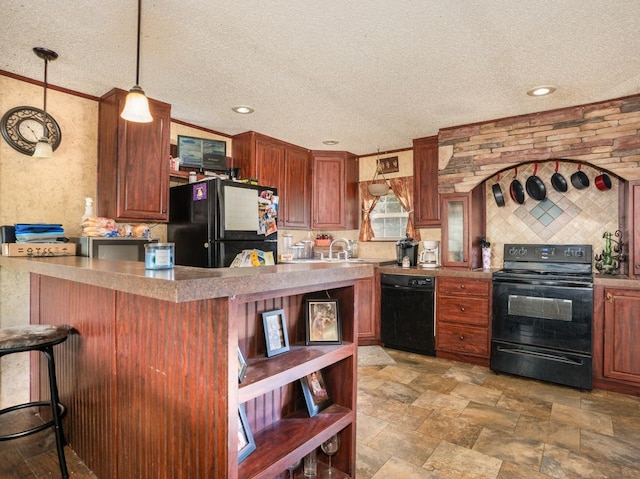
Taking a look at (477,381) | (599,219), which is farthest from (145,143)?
(599,219)

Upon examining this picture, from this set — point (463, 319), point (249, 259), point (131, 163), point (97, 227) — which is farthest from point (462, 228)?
point (97, 227)

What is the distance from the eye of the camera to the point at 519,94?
2986mm

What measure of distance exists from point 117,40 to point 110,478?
7.91ft

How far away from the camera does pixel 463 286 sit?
3588 millimetres

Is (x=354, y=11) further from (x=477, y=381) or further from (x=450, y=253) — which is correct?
(x=477, y=381)

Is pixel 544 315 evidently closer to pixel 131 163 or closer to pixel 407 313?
pixel 407 313

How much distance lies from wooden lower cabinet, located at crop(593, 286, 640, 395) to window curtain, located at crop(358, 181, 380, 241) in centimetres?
269

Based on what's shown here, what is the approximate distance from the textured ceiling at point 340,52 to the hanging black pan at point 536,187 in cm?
70

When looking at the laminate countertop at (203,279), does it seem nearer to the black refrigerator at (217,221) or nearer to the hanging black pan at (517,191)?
the black refrigerator at (217,221)

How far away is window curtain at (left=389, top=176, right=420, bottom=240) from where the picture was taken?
15.3 ft

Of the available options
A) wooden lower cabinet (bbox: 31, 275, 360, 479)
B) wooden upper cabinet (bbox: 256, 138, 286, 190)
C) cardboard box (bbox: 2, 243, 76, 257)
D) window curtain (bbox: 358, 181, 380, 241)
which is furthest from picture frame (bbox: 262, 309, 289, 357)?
window curtain (bbox: 358, 181, 380, 241)

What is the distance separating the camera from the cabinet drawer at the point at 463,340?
347 centimetres

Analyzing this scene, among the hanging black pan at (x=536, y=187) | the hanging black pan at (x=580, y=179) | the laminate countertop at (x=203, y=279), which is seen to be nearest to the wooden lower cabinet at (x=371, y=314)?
the hanging black pan at (x=536, y=187)

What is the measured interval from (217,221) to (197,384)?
2164mm
